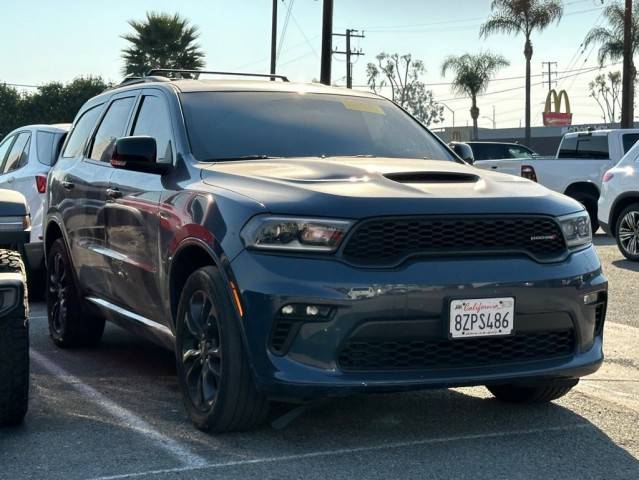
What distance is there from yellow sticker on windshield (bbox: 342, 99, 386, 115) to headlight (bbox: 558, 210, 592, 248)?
1.74m

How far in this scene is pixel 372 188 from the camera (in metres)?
4.59

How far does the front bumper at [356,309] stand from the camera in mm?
4273

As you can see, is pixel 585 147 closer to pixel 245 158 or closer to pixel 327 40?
pixel 327 40

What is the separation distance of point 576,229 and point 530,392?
3.24 ft

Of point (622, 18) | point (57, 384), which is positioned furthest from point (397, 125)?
point (622, 18)

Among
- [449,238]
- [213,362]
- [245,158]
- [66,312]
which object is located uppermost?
[245,158]

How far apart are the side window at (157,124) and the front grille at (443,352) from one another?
175 centimetres

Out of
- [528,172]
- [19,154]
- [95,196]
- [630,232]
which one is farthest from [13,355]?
[528,172]

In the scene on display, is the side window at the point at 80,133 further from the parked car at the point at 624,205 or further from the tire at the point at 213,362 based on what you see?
the parked car at the point at 624,205

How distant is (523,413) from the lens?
530cm

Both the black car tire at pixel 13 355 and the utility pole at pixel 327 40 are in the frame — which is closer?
the black car tire at pixel 13 355

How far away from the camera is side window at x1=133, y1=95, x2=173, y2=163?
567 cm

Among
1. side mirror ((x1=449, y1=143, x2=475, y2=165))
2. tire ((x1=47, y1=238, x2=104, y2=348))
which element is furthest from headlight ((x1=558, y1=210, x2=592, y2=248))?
tire ((x1=47, y1=238, x2=104, y2=348))

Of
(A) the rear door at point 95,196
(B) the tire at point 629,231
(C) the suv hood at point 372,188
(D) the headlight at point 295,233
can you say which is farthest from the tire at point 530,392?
(B) the tire at point 629,231
